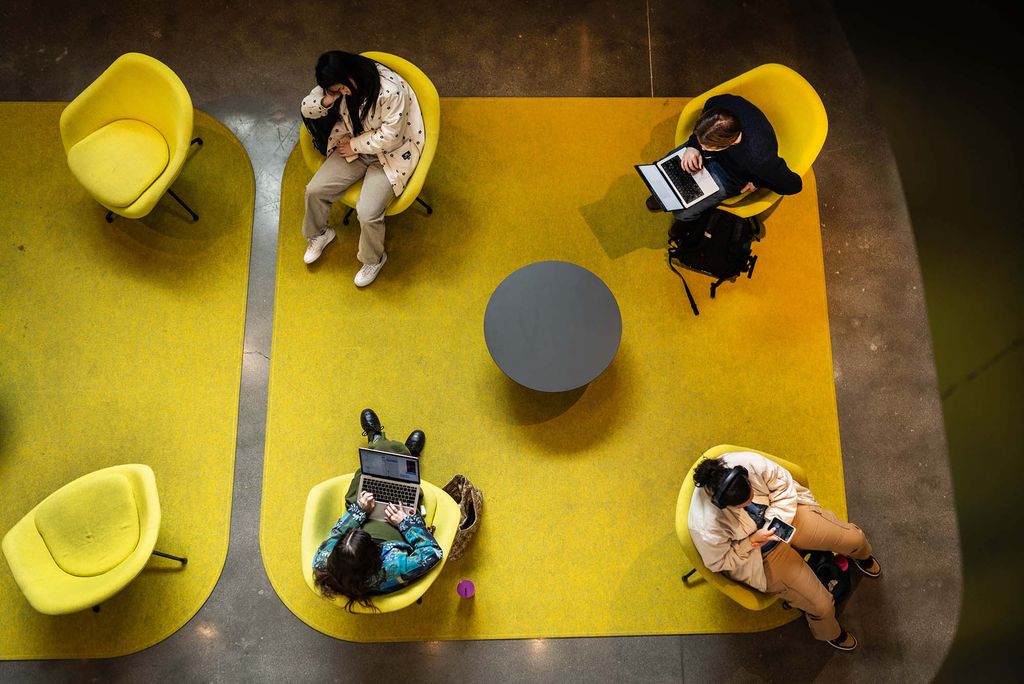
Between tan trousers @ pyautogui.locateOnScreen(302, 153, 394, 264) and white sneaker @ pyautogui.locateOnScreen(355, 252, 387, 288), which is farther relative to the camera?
white sneaker @ pyautogui.locateOnScreen(355, 252, 387, 288)

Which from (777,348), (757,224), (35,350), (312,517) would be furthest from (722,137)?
(35,350)

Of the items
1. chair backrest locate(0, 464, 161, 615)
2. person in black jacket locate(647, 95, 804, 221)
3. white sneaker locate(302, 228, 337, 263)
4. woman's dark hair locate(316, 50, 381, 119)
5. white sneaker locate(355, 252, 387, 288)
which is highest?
woman's dark hair locate(316, 50, 381, 119)

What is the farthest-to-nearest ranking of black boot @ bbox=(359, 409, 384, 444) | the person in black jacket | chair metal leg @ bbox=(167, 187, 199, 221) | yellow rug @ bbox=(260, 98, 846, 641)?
chair metal leg @ bbox=(167, 187, 199, 221)
black boot @ bbox=(359, 409, 384, 444)
yellow rug @ bbox=(260, 98, 846, 641)
the person in black jacket

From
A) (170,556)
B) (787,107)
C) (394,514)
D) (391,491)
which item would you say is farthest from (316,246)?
(787,107)

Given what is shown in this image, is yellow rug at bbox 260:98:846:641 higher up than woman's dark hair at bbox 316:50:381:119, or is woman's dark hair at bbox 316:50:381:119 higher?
woman's dark hair at bbox 316:50:381:119

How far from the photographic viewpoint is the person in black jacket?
159 inches

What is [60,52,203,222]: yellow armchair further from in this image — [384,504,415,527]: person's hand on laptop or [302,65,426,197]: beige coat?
[384,504,415,527]: person's hand on laptop

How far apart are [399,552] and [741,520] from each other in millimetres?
1627

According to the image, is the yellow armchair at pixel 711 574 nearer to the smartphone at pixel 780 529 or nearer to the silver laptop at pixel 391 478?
the smartphone at pixel 780 529

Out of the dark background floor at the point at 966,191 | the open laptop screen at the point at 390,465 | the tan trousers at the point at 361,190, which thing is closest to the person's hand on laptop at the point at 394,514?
the open laptop screen at the point at 390,465

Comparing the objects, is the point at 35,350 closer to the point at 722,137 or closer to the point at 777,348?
the point at 722,137

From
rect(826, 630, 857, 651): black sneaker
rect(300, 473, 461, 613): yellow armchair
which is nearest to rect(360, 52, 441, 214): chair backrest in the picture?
rect(300, 473, 461, 613): yellow armchair

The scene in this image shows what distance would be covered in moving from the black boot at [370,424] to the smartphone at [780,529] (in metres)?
2.15

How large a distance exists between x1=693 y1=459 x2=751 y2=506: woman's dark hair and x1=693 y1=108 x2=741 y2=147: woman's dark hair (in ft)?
5.50
